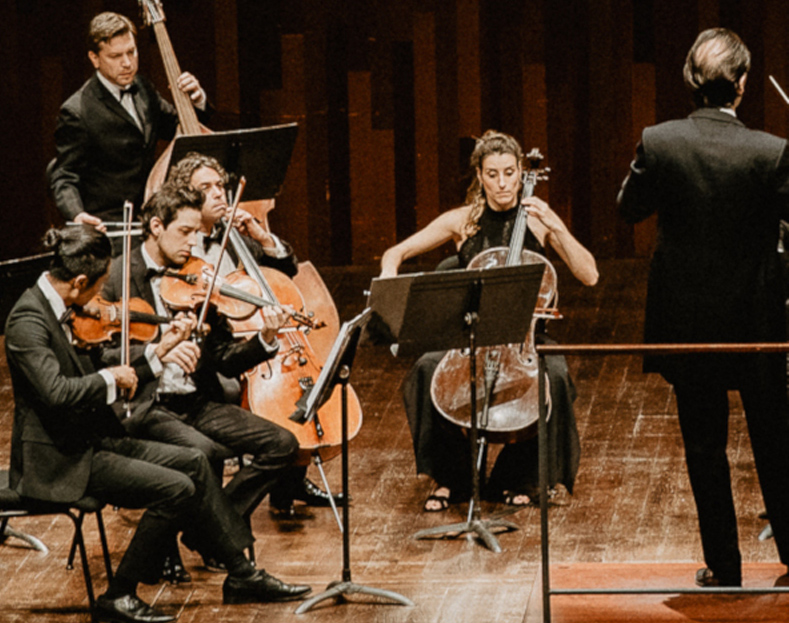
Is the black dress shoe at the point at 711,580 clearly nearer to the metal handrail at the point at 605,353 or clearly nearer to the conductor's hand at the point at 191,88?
the metal handrail at the point at 605,353

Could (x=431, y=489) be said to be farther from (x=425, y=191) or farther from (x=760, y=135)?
(x=425, y=191)

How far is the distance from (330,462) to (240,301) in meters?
1.21

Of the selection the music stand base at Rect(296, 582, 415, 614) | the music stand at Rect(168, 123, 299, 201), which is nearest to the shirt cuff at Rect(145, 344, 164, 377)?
the music stand base at Rect(296, 582, 415, 614)

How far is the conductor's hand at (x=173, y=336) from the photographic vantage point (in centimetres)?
375

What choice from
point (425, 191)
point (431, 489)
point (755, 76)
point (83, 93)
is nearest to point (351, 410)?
point (431, 489)

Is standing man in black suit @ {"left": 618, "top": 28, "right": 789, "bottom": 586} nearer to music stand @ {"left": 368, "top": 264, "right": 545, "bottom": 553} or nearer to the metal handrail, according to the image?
the metal handrail

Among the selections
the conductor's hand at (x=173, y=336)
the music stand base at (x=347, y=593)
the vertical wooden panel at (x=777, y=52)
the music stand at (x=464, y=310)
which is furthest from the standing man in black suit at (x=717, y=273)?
the vertical wooden panel at (x=777, y=52)

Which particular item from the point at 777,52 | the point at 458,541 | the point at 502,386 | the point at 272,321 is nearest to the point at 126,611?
the point at 272,321

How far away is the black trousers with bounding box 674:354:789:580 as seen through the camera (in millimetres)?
3367

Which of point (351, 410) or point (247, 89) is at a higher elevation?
point (247, 89)

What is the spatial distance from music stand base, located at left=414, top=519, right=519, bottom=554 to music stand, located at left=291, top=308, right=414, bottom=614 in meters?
0.50

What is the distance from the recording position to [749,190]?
10.7 ft

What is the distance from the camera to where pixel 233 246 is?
4.54m

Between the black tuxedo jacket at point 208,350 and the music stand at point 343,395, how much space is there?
383mm
